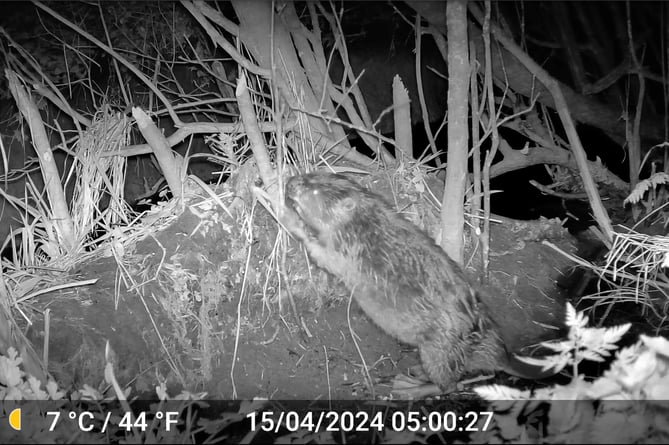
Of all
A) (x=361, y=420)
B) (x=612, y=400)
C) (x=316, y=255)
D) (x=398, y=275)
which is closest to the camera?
(x=612, y=400)

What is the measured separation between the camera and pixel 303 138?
393cm

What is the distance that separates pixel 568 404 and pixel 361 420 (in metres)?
1.17

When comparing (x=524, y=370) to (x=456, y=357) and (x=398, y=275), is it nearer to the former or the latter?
(x=456, y=357)

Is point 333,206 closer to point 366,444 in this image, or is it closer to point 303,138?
point 303,138

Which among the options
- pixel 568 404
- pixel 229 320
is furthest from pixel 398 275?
pixel 568 404

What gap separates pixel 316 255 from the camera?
3555mm

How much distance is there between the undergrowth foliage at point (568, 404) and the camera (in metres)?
1.87

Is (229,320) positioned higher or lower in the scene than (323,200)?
lower

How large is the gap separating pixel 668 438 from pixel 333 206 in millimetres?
2177

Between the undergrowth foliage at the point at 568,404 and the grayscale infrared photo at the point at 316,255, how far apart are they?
0.06ft

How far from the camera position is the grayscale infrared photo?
287 centimetres

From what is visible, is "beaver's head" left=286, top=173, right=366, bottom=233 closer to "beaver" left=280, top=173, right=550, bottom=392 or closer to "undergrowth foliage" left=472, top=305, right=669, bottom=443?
"beaver" left=280, top=173, right=550, bottom=392

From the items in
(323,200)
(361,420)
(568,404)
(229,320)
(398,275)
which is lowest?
(361,420)

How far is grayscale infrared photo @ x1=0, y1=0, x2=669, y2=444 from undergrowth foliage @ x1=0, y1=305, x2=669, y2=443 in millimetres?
18
